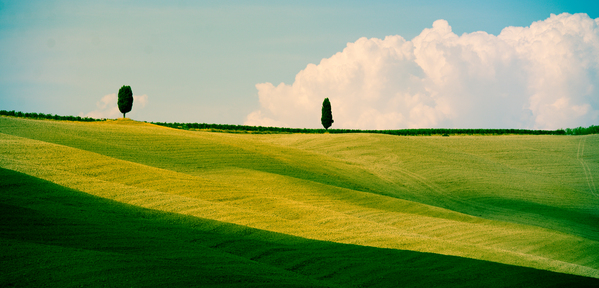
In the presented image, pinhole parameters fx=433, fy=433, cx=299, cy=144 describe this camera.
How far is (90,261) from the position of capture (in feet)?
18.5

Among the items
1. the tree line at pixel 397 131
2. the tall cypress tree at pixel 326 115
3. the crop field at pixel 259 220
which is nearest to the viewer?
the crop field at pixel 259 220

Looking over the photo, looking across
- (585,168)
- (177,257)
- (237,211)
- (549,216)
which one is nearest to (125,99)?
(237,211)

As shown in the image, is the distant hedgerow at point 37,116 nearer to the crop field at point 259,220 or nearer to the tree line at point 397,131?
the tree line at point 397,131

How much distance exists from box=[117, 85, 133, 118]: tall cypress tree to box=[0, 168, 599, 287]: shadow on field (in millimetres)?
34772

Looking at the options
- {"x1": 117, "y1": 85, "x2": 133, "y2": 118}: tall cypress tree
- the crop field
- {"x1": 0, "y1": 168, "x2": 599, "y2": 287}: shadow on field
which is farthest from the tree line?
{"x1": 0, "y1": 168, "x2": 599, "y2": 287}: shadow on field

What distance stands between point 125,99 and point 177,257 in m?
39.7

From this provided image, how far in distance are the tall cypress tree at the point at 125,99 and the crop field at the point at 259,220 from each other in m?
21.5

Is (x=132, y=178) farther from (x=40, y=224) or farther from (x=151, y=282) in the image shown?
(x=151, y=282)

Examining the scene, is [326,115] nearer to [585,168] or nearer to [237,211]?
[585,168]

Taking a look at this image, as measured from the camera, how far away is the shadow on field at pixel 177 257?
5488 mm

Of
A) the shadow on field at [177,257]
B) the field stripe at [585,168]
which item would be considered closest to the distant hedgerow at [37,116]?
the shadow on field at [177,257]

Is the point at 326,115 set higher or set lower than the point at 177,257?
higher

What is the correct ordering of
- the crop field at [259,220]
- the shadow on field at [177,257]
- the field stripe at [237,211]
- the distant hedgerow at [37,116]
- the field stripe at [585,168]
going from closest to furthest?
the shadow on field at [177,257], the crop field at [259,220], the field stripe at [237,211], the field stripe at [585,168], the distant hedgerow at [37,116]

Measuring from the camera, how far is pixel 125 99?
4272 centimetres
